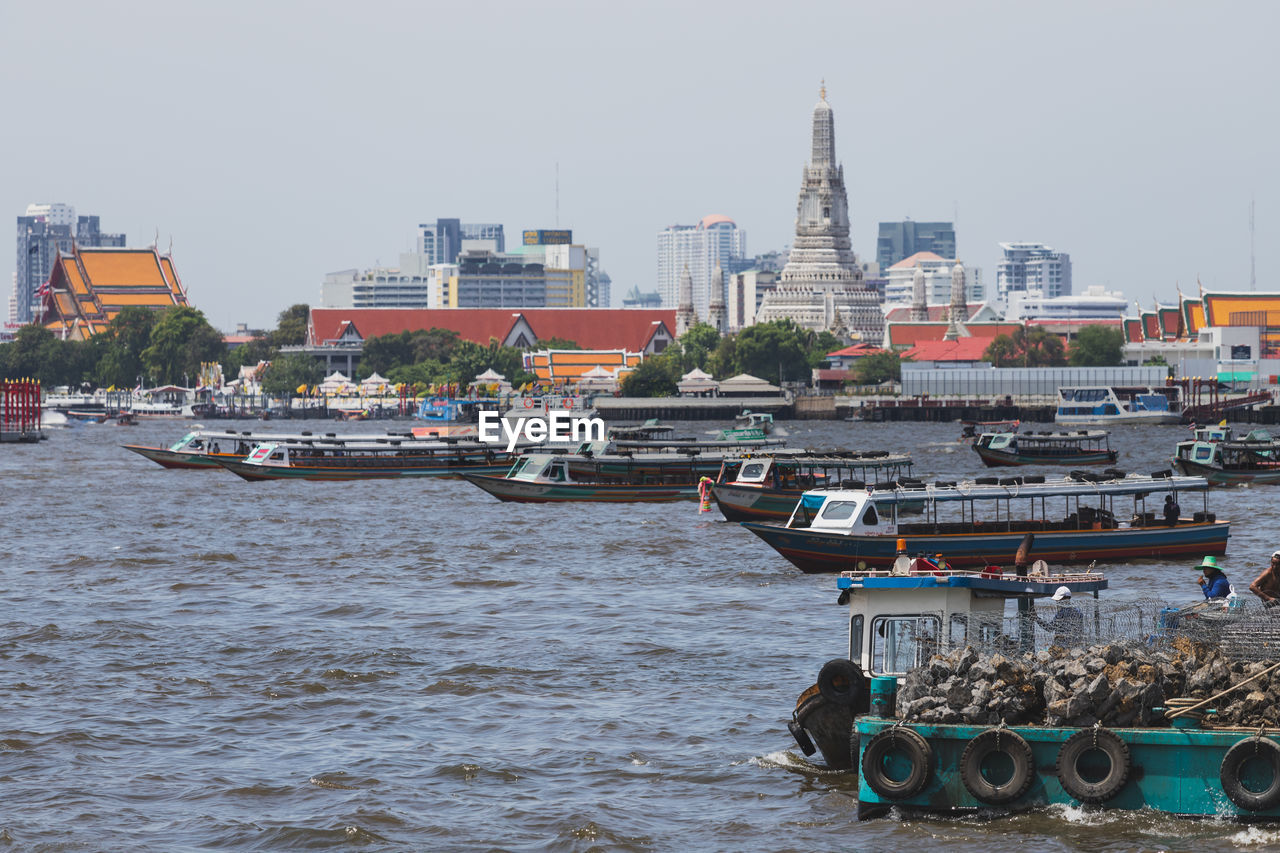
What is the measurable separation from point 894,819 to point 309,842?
5902 millimetres

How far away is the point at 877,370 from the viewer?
171 m

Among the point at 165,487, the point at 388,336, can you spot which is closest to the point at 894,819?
the point at 165,487

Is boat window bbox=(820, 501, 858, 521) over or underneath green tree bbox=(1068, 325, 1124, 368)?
underneath

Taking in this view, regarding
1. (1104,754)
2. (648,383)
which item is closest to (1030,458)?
(1104,754)

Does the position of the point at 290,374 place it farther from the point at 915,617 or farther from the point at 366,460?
the point at 915,617

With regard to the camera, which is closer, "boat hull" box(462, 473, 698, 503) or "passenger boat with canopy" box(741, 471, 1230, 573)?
"passenger boat with canopy" box(741, 471, 1230, 573)

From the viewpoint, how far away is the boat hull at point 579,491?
5728 centimetres

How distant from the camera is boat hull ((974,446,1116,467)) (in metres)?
75.9

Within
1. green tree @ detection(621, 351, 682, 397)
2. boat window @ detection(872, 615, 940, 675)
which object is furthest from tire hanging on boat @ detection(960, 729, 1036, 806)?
green tree @ detection(621, 351, 682, 397)

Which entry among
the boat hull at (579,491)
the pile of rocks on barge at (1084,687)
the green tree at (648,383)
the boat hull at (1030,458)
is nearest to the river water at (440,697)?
the pile of rocks on barge at (1084,687)

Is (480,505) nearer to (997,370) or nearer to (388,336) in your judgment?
(997,370)

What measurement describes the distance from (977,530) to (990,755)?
19.0 meters

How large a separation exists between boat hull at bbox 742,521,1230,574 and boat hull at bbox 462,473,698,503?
847 inches

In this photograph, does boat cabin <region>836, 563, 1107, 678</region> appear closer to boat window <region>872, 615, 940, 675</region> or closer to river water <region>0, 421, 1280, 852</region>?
boat window <region>872, 615, 940, 675</region>
